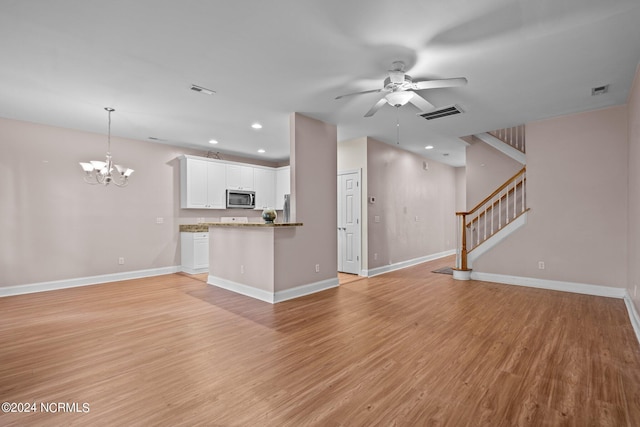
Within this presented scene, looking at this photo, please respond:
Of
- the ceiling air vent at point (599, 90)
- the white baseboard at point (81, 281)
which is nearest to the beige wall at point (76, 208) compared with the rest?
the white baseboard at point (81, 281)

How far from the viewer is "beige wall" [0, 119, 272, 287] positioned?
4645 mm

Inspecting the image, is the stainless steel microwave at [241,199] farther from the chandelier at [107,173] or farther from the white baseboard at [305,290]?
the white baseboard at [305,290]

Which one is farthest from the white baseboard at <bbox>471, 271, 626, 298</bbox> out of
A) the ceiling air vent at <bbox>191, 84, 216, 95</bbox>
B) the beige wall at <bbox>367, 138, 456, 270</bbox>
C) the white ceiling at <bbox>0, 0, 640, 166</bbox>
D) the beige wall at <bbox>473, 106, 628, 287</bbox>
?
the ceiling air vent at <bbox>191, 84, 216, 95</bbox>

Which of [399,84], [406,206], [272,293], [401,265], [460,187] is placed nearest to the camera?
[399,84]

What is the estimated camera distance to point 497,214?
5.90 m

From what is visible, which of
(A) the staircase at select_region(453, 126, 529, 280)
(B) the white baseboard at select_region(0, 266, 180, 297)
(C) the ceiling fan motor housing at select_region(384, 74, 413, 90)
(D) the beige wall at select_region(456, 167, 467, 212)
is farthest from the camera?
(D) the beige wall at select_region(456, 167, 467, 212)

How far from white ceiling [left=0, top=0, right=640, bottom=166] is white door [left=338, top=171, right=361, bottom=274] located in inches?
62.0

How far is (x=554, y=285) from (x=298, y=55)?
504cm

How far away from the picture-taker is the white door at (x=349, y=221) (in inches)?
232

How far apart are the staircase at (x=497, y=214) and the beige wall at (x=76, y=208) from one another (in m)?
5.85

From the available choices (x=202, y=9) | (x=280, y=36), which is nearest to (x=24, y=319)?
(x=202, y=9)

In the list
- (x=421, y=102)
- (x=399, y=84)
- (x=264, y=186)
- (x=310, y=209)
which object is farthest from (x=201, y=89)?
(x=264, y=186)

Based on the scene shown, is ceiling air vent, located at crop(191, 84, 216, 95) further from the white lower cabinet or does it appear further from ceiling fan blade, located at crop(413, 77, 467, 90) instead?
the white lower cabinet

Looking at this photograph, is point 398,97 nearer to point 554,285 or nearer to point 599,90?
point 599,90
